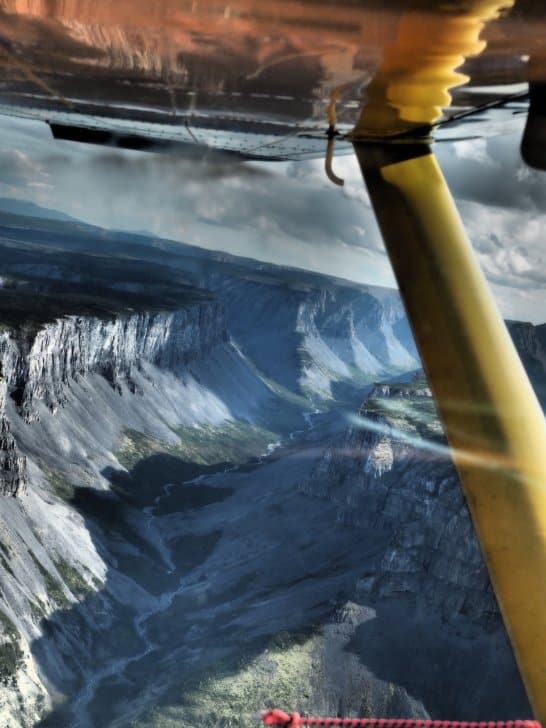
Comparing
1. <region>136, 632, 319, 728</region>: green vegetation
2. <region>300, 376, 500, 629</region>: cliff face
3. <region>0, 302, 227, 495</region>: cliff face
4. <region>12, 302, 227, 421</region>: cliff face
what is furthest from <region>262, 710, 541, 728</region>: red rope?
<region>12, 302, 227, 421</region>: cliff face

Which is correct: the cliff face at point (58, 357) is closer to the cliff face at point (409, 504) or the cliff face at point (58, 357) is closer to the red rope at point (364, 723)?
the cliff face at point (409, 504)

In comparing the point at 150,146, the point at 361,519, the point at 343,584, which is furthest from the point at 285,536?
the point at 150,146

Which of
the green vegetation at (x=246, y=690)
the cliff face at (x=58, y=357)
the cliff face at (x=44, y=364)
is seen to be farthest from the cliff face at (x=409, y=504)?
the cliff face at (x=58, y=357)

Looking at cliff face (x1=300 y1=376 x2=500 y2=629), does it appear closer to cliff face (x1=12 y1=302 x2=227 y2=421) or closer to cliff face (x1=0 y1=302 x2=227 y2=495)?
cliff face (x1=0 y1=302 x2=227 y2=495)

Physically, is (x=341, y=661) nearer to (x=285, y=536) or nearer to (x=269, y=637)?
(x=269, y=637)

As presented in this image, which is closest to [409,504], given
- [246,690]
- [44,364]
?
[246,690]

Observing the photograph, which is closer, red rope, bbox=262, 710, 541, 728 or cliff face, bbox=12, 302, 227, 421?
red rope, bbox=262, 710, 541, 728
